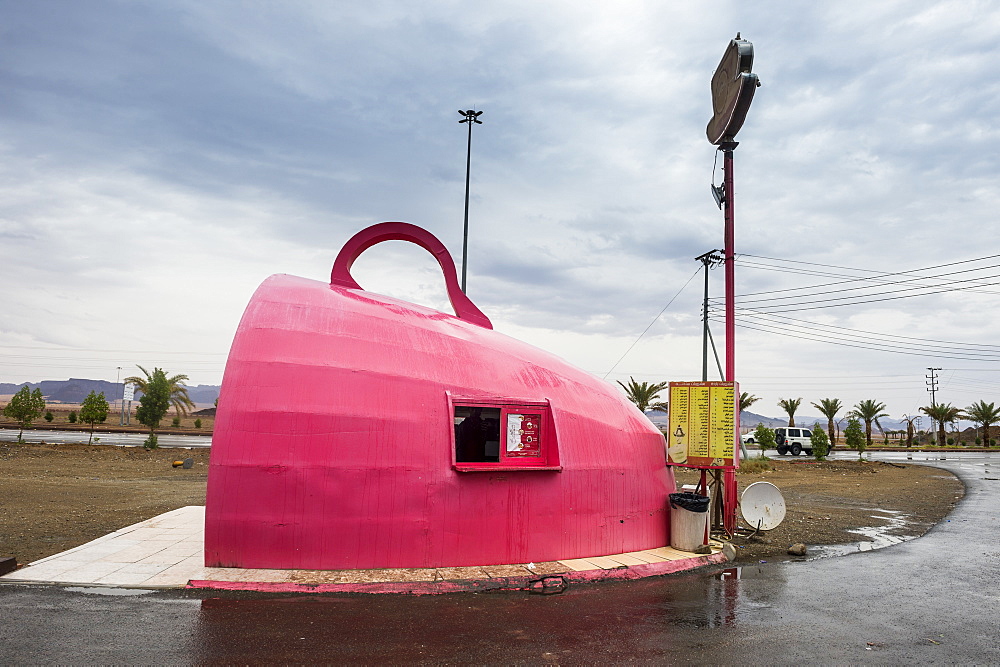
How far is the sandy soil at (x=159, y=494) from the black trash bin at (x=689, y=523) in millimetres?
1011

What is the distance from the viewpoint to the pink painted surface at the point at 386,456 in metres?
8.19

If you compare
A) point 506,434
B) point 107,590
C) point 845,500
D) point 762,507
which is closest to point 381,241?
point 506,434

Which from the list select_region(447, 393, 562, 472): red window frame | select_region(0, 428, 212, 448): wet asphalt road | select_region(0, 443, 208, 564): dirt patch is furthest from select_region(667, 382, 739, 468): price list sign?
select_region(0, 428, 212, 448): wet asphalt road

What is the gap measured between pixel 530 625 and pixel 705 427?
6039 millimetres

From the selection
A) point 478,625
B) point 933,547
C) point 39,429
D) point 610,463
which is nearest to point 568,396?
point 610,463

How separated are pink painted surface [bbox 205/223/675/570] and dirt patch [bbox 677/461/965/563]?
3330 mm

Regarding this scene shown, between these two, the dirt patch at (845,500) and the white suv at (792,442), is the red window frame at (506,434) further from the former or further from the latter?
the white suv at (792,442)

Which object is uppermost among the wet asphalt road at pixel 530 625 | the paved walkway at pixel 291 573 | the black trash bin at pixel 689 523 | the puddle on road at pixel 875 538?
the black trash bin at pixel 689 523

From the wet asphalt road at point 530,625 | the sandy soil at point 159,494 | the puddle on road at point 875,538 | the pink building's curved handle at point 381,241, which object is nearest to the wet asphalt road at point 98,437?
the sandy soil at point 159,494

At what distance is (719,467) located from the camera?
454 inches

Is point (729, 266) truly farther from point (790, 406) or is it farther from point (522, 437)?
point (790, 406)

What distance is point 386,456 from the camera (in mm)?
8445

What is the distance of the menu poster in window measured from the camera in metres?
9.39

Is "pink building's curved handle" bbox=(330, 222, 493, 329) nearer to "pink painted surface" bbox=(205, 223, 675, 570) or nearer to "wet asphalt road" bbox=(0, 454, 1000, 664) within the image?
"pink painted surface" bbox=(205, 223, 675, 570)
